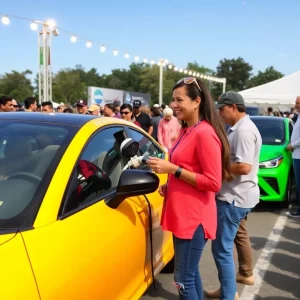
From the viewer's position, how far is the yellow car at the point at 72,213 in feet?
5.54

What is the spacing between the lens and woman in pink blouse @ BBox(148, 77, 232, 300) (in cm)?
225

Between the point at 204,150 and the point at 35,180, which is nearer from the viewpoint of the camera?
the point at 35,180

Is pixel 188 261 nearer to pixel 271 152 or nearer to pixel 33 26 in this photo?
pixel 271 152

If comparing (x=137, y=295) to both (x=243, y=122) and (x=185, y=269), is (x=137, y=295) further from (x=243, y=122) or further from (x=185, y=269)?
(x=243, y=122)

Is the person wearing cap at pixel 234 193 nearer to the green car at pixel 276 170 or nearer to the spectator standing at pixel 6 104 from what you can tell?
the green car at pixel 276 170

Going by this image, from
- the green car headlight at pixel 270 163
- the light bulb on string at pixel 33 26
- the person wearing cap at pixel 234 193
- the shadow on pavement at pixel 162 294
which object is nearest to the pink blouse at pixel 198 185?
the person wearing cap at pixel 234 193

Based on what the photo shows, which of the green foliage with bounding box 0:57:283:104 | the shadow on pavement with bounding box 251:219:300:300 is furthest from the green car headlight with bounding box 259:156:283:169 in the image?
the green foliage with bounding box 0:57:283:104

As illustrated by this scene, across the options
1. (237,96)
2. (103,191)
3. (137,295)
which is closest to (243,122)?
(237,96)

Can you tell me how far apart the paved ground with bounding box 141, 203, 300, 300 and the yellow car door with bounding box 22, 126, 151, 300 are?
1.21 m

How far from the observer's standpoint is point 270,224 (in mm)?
5836

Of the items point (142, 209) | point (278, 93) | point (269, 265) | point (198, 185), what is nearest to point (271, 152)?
point (269, 265)

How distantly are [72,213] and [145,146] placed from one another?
1.60 metres

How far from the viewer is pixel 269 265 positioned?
4238 mm

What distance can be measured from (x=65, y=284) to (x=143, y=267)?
103cm
